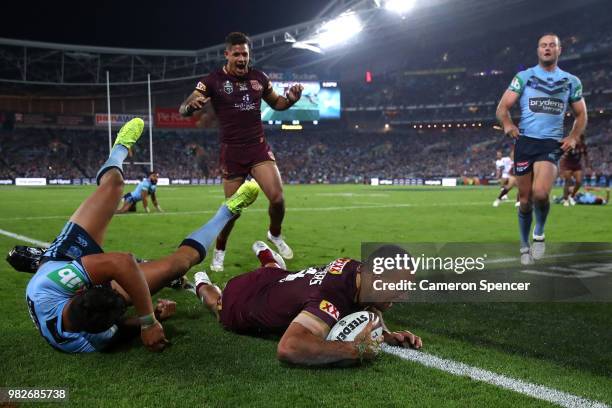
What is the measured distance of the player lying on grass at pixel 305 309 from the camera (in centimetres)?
300

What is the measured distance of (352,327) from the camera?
314cm

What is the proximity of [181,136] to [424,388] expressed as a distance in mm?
62510

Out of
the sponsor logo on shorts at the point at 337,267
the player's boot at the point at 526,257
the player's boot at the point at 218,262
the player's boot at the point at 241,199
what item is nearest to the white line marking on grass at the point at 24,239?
the player's boot at the point at 218,262

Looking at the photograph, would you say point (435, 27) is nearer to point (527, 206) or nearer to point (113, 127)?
point (113, 127)

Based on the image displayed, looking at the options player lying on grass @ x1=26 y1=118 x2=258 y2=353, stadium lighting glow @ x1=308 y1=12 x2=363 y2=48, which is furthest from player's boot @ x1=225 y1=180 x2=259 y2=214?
stadium lighting glow @ x1=308 y1=12 x2=363 y2=48

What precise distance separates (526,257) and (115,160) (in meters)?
4.68

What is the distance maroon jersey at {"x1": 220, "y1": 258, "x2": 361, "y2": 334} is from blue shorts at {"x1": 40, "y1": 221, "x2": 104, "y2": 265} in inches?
40.9

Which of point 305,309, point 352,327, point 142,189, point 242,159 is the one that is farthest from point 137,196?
point 352,327

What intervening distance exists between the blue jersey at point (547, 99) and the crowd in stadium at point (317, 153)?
150 ft

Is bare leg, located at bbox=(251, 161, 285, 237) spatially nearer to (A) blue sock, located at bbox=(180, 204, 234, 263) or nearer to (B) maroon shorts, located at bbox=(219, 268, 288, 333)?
(A) blue sock, located at bbox=(180, 204, 234, 263)

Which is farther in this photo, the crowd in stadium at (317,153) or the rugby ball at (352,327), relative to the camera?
the crowd in stadium at (317,153)

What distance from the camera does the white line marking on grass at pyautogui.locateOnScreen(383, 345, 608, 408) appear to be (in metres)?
2.52

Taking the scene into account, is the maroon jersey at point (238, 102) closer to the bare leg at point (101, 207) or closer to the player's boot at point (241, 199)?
the player's boot at point (241, 199)

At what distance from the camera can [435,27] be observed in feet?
197
